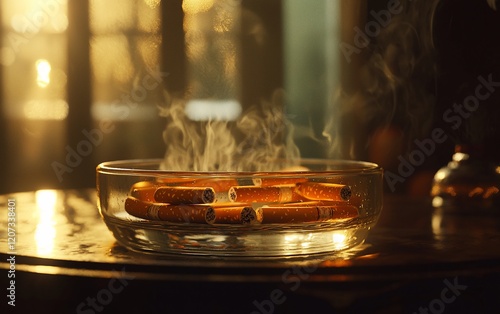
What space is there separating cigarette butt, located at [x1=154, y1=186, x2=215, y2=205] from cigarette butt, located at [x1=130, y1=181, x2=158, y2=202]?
20 mm

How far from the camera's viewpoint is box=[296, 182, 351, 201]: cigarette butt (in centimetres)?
75

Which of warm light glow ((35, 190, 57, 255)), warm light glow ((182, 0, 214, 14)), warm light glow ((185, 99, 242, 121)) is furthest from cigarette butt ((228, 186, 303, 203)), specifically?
warm light glow ((182, 0, 214, 14))

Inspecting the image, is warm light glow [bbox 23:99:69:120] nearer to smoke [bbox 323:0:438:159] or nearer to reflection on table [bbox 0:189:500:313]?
smoke [bbox 323:0:438:159]

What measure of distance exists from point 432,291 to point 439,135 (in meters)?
1.93

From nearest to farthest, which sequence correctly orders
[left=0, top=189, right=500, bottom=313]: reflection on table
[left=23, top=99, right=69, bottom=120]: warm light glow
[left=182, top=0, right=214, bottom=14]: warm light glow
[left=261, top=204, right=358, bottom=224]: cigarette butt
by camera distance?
[left=0, top=189, right=500, bottom=313]: reflection on table < [left=261, top=204, right=358, bottom=224]: cigarette butt < [left=182, top=0, right=214, bottom=14]: warm light glow < [left=23, top=99, right=69, bottom=120]: warm light glow

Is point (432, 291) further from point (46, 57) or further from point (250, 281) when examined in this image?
point (46, 57)

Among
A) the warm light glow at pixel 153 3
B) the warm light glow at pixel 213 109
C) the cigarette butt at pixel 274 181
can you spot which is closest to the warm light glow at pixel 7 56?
the warm light glow at pixel 153 3

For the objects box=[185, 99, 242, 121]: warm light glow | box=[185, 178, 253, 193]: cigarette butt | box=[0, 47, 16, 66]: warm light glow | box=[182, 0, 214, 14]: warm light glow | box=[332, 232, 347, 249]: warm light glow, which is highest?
box=[182, 0, 214, 14]: warm light glow

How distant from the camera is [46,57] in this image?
4375mm

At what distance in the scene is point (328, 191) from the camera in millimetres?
753

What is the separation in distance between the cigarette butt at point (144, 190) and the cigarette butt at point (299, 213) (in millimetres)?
131

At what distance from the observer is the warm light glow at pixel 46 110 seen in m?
4.20

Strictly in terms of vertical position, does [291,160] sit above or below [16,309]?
above

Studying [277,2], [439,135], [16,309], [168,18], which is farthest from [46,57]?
[16,309]
